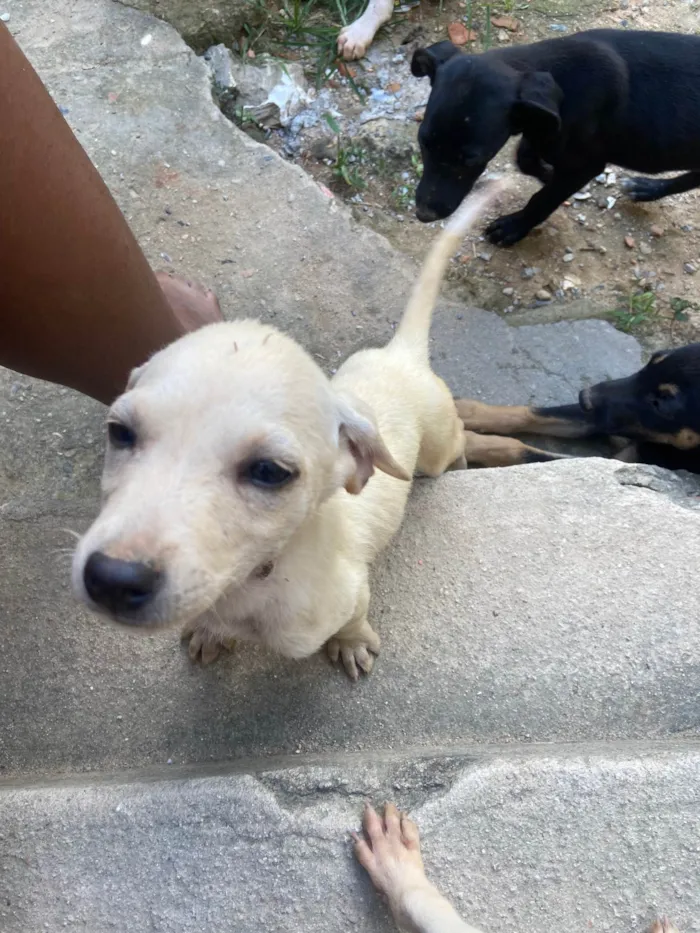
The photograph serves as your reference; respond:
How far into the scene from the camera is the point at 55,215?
1889 mm

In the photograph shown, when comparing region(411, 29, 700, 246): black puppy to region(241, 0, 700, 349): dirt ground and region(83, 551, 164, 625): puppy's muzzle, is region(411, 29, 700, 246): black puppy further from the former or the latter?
region(83, 551, 164, 625): puppy's muzzle

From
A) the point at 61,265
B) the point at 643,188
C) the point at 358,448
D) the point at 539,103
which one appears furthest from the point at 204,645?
the point at 643,188

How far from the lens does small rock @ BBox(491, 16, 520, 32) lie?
505 cm

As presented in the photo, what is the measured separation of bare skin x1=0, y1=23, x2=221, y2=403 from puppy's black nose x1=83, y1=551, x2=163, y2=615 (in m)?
1.00

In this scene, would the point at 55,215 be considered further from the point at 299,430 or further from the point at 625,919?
the point at 625,919

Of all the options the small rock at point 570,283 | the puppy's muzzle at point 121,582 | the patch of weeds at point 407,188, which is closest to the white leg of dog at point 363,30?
the patch of weeds at point 407,188

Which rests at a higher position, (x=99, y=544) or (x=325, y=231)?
(x=99, y=544)

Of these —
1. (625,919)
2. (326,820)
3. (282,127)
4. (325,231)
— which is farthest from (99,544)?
(282,127)

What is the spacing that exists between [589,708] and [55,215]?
2.11 meters

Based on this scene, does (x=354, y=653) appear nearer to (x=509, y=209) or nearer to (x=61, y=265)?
(x=61, y=265)

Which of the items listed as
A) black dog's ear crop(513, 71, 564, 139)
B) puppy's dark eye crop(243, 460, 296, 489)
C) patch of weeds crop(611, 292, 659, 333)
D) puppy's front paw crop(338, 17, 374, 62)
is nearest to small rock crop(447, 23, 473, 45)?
puppy's front paw crop(338, 17, 374, 62)

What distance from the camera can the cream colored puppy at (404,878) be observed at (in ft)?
5.32

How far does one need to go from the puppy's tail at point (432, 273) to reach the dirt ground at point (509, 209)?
4.68 ft

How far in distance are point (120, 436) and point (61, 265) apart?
2.31 ft
